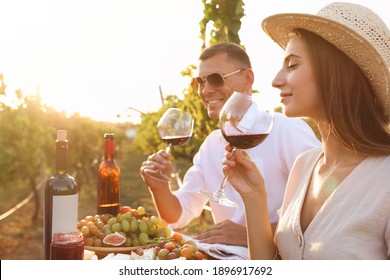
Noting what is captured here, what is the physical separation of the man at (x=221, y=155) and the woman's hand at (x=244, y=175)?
1.63 ft

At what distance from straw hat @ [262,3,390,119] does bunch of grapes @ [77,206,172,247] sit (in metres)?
1.10

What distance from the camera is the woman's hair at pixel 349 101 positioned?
5.93ft

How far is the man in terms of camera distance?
288 cm

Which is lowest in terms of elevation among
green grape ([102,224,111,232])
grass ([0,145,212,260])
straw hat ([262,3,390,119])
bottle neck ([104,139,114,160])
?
grass ([0,145,212,260])

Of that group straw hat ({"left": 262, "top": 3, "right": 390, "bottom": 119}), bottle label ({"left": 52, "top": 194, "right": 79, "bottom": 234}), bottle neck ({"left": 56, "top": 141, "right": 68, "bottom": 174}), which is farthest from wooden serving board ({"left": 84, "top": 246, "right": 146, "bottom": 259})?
straw hat ({"left": 262, "top": 3, "right": 390, "bottom": 119})

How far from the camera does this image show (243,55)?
3309mm

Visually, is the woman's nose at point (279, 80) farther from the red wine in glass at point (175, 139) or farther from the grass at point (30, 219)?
the grass at point (30, 219)

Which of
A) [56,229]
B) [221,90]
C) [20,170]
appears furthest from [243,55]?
[20,170]

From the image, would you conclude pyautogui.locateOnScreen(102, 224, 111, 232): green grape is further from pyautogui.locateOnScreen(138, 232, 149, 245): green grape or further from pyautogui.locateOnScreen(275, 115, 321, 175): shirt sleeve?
pyautogui.locateOnScreen(275, 115, 321, 175): shirt sleeve

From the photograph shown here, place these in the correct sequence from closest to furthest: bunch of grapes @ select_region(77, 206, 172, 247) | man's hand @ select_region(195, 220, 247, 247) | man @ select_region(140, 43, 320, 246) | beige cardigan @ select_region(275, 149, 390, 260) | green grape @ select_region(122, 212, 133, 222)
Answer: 1. beige cardigan @ select_region(275, 149, 390, 260)
2. bunch of grapes @ select_region(77, 206, 172, 247)
3. green grape @ select_region(122, 212, 133, 222)
4. man's hand @ select_region(195, 220, 247, 247)
5. man @ select_region(140, 43, 320, 246)

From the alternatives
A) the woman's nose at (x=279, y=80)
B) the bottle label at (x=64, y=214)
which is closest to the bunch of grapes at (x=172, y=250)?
the bottle label at (x=64, y=214)

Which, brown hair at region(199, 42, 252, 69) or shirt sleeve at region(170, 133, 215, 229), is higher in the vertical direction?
brown hair at region(199, 42, 252, 69)

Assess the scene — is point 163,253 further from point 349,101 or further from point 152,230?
point 349,101
